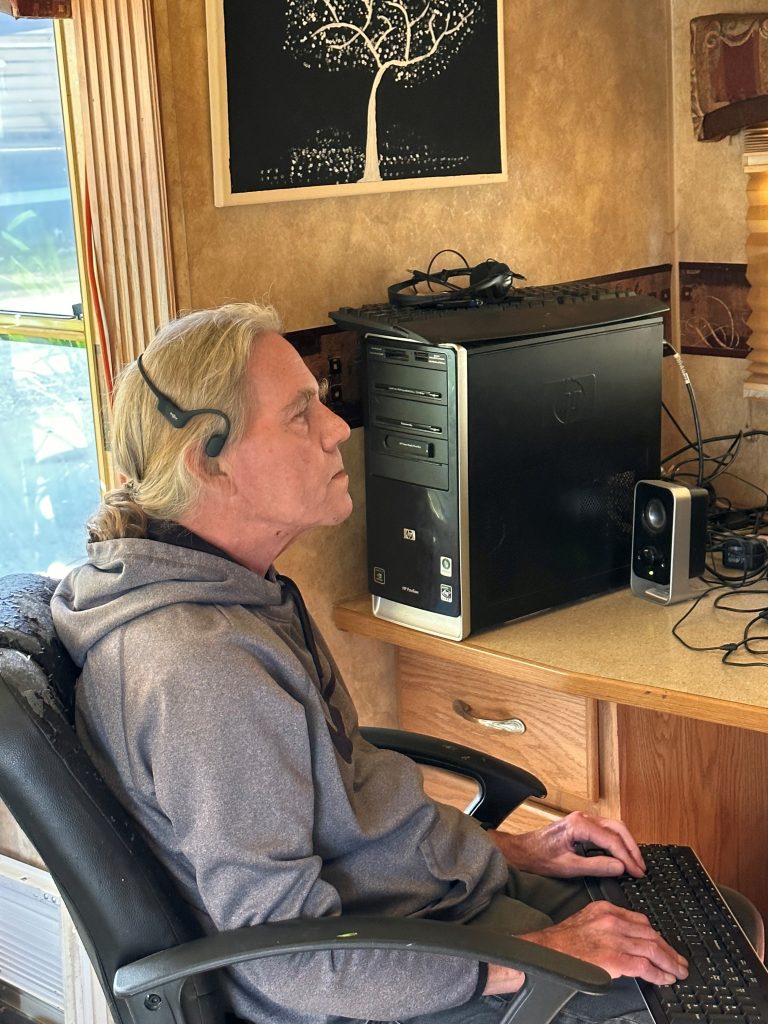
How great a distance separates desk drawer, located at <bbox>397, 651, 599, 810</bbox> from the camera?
2016mm

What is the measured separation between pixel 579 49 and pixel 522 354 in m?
0.83

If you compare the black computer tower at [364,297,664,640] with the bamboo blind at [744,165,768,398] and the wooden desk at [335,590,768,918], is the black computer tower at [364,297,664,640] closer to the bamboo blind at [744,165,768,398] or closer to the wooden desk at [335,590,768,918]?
the wooden desk at [335,590,768,918]

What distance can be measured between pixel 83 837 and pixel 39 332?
1007mm

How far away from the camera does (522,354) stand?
1.99m

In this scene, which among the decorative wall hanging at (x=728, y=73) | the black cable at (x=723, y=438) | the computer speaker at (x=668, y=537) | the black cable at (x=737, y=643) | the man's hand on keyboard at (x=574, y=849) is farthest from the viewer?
the black cable at (x=723, y=438)

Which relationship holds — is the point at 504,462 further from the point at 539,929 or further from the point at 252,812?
the point at 252,812

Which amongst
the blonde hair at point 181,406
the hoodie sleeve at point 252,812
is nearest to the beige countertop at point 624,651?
the hoodie sleeve at point 252,812

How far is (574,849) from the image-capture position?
1748 mm

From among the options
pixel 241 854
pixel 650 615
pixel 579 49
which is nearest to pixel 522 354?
Answer: pixel 650 615

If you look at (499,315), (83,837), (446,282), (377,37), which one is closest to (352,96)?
(377,37)

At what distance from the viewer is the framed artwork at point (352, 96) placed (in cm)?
195

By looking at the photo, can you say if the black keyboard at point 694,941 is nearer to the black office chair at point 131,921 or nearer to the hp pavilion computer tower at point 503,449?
the black office chair at point 131,921

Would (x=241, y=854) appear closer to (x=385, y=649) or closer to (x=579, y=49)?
(x=385, y=649)

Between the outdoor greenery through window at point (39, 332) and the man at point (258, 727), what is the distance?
55 cm
